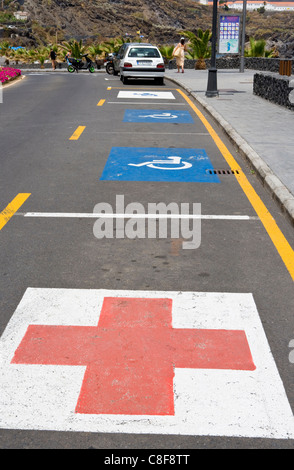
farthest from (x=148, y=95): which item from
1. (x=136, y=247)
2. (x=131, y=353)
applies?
(x=131, y=353)

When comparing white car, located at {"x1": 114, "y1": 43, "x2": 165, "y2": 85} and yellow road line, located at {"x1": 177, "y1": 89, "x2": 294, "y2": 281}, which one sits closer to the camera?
yellow road line, located at {"x1": 177, "y1": 89, "x2": 294, "y2": 281}

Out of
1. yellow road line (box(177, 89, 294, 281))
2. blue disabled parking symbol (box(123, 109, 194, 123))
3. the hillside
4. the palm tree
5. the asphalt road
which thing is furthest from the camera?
the hillside

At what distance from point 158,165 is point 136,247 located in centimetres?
420

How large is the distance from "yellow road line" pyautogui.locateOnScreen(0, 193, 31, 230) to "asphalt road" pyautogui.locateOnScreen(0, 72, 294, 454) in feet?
0.21

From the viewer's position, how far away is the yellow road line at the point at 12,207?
7133 mm

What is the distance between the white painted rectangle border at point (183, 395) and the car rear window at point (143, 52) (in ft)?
76.5

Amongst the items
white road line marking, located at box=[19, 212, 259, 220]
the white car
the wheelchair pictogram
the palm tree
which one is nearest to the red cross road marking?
white road line marking, located at box=[19, 212, 259, 220]

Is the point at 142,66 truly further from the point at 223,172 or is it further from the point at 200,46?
the point at 223,172

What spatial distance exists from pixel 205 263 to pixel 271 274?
2.04ft

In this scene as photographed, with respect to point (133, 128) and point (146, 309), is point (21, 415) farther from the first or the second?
point (133, 128)

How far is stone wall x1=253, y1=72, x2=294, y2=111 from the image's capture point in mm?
16064

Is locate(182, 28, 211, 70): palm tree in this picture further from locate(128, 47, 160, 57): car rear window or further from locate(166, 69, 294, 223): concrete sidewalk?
locate(166, 69, 294, 223): concrete sidewalk

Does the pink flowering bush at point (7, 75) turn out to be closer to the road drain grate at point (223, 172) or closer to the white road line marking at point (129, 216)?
the road drain grate at point (223, 172)

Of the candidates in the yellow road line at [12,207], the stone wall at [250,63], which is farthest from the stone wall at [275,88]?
the stone wall at [250,63]
